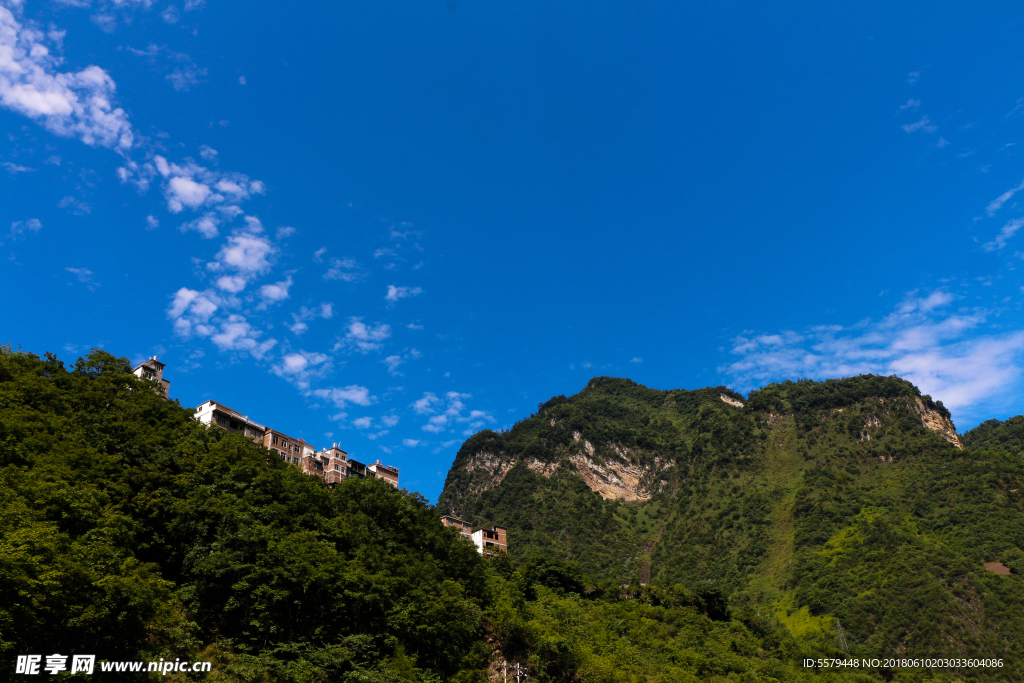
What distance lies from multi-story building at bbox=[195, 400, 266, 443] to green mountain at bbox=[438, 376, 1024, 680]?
1037 inches

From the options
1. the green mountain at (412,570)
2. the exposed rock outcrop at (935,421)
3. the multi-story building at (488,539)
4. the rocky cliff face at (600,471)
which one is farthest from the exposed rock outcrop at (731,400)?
Result: the multi-story building at (488,539)

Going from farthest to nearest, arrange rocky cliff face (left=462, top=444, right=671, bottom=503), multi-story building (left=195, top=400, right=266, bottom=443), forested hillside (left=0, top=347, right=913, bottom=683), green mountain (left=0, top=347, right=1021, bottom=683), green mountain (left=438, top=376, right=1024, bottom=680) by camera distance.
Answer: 1. rocky cliff face (left=462, top=444, right=671, bottom=503)
2. green mountain (left=438, top=376, right=1024, bottom=680)
3. multi-story building (left=195, top=400, right=266, bottom=443)
4. green mountain (left=0, top=347, right=1021, bottom=683)
5. forested hillside (left=0, top=347, right=913, bottom=683)

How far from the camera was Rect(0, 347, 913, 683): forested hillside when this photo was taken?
622 inches

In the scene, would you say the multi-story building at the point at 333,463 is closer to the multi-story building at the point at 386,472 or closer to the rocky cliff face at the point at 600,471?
the multi-story building at the point at 386,472

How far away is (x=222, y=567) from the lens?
71.2ft

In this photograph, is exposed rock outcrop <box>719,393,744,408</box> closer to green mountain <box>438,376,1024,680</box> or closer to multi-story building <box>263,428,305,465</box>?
green mountain <box>438,376,1024,680</box>

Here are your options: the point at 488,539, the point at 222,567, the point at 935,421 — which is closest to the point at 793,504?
the point at 935,421

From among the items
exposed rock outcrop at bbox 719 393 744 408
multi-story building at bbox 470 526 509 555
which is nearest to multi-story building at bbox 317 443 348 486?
multi-story building at bbox 470 526 509 555

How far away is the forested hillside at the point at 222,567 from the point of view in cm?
1580

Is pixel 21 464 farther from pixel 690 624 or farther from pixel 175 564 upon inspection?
pixel 690 624

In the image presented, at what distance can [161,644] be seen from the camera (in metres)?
18.2

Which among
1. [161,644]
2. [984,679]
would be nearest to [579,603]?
[161,644]

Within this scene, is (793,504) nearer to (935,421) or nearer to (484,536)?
(935,421)

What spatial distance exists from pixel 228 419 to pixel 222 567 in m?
25.9
